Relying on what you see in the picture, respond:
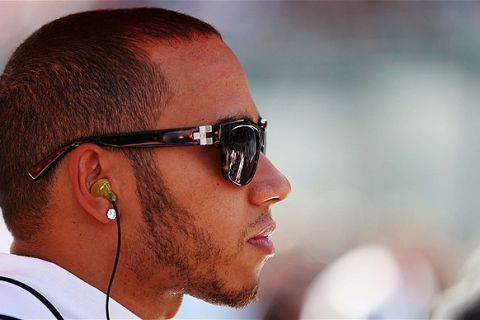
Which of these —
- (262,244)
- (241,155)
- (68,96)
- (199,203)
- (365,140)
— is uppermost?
(68,96)

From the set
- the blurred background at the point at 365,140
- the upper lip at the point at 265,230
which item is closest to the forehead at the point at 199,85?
the upper lip at the point at 265,230

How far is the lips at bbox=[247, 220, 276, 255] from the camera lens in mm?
1905

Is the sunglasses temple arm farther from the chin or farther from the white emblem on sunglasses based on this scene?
the chin

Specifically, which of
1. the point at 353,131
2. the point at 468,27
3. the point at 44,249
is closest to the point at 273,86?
the point at 353,131

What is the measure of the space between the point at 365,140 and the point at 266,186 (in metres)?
2.64

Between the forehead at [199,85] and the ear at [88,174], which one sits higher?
the forehead at [199,85]

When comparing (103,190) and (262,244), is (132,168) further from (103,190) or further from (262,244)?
(262,244)

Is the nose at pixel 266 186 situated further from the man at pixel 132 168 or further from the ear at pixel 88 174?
the ear at pixel 88 174

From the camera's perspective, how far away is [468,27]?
4.59 m

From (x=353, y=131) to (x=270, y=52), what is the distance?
2.05ft

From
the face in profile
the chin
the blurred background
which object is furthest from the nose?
the blurred background

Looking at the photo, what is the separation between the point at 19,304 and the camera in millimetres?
1555

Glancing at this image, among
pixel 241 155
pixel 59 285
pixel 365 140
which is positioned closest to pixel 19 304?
pixel 59 285

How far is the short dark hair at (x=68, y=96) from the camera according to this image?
1792 mm
